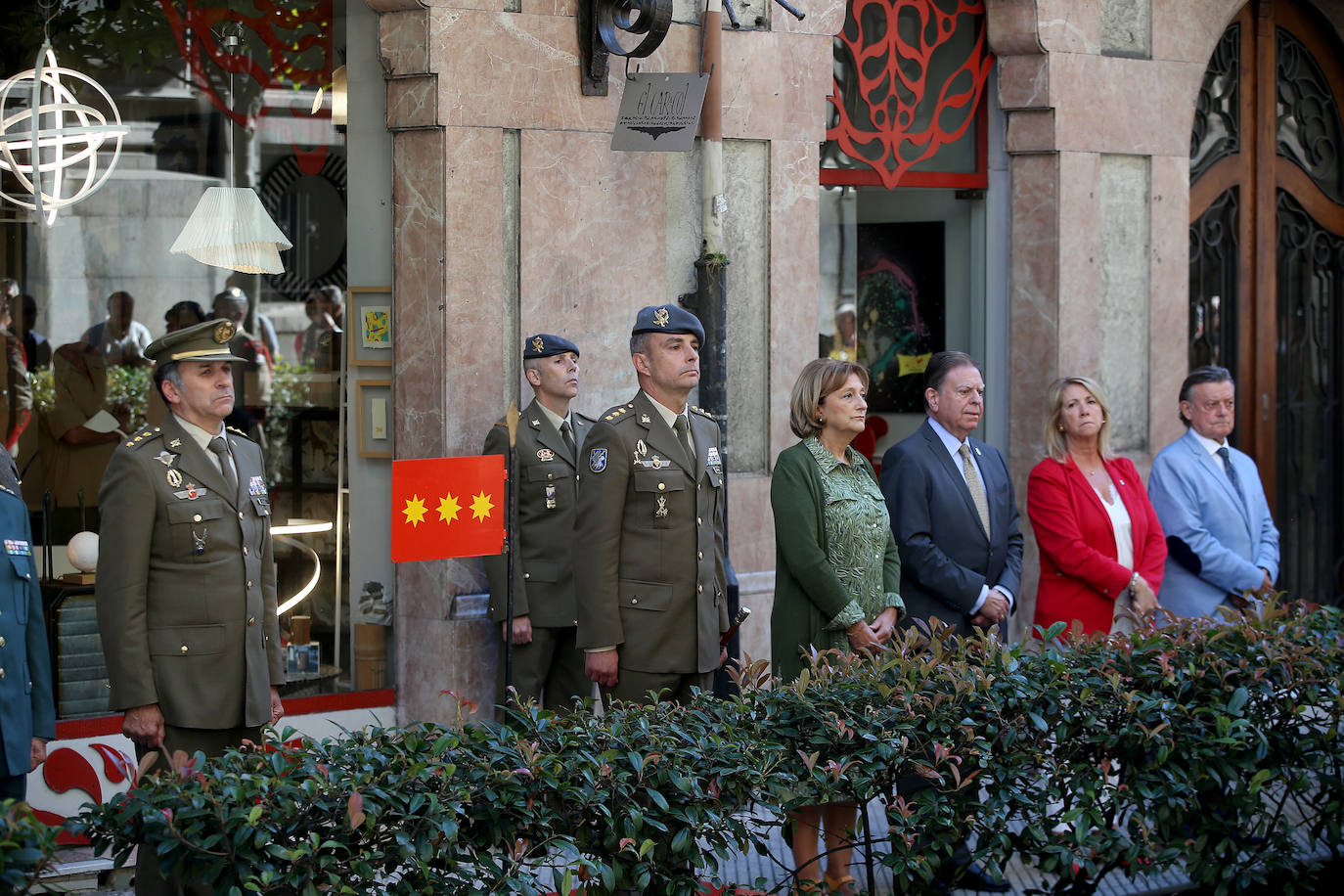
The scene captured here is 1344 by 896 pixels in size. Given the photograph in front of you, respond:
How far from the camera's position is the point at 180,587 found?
461 cm

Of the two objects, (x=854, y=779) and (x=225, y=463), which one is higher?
(x=225, y=463)

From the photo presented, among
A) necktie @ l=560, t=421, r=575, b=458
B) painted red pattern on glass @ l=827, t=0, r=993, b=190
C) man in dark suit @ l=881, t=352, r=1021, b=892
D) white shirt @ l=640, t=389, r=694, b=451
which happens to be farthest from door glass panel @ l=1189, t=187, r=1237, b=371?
white shirt @ l=640, t=389, r=694, b=451

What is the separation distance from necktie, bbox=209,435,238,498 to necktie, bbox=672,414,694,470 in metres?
1.55

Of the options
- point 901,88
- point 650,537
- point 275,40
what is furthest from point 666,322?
point 901,88

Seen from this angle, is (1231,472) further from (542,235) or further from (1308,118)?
(1308,118)

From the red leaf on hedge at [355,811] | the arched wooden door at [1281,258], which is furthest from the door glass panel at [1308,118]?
the red leaf on hedge at [355,811]

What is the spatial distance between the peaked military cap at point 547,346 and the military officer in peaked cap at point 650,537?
110 cm

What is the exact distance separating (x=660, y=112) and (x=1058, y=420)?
223 centimetres

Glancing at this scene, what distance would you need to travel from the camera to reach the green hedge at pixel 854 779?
10.5 ft

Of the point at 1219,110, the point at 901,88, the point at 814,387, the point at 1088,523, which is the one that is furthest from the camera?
the point at 1219,110

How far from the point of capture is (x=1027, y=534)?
325 inches

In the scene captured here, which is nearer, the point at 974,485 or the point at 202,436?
the point at 202,436

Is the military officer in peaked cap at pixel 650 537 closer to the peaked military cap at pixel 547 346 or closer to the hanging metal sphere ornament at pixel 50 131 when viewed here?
the peaked military cap at pixel 547 346

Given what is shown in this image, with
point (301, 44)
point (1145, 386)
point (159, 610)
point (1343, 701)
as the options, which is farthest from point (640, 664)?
point (1145, 386)
